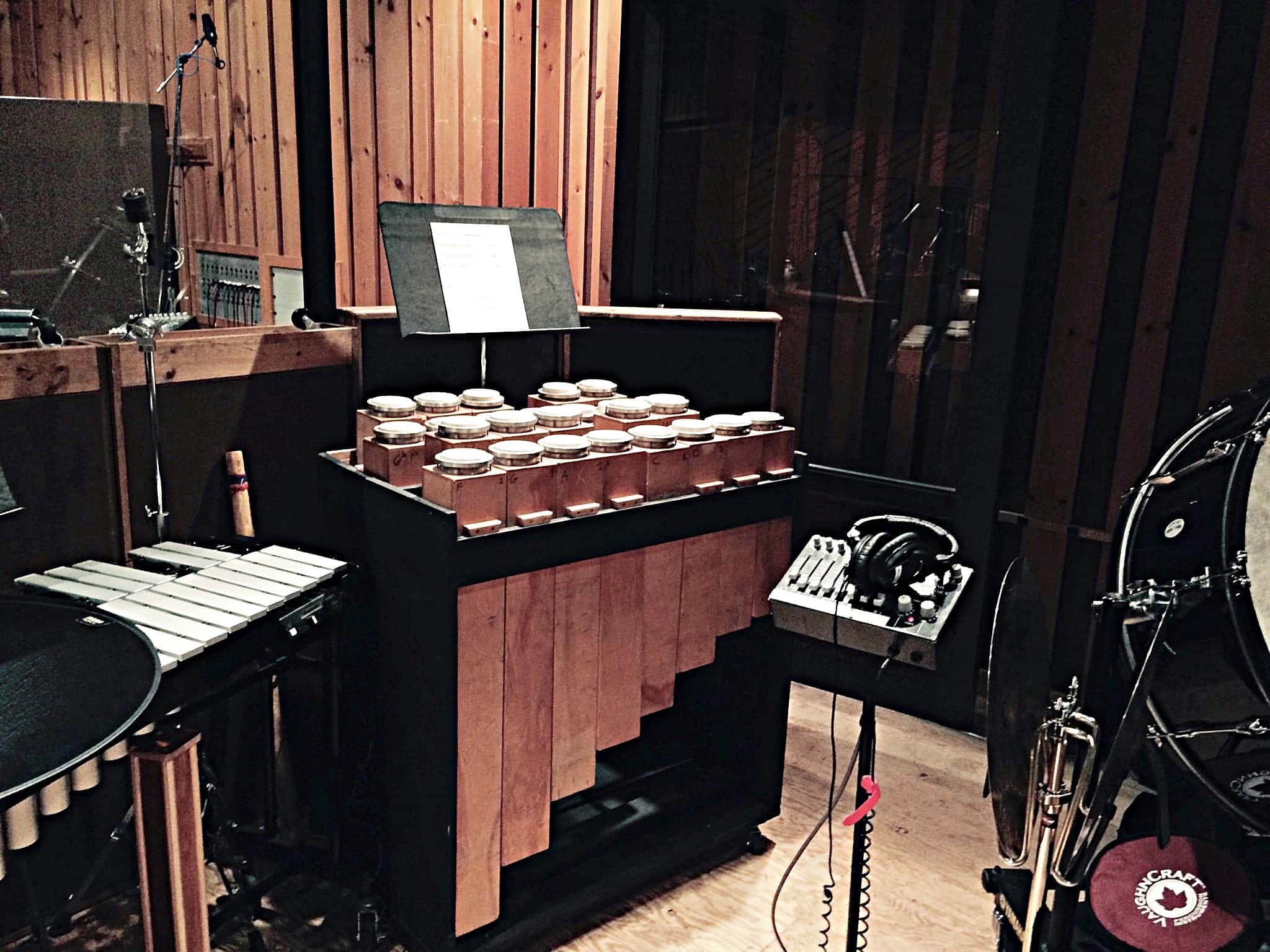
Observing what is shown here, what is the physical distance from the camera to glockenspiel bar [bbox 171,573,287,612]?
1.89m

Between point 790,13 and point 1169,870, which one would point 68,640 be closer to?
point 1169,870

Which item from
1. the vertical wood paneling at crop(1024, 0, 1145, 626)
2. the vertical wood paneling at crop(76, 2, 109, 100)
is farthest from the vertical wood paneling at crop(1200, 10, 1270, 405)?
the vertical wood paneling at crop(76, 2, 109, 100)

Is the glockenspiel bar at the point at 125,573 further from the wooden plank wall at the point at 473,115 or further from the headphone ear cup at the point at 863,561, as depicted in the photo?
the wooden plank wall at the point at 473,115

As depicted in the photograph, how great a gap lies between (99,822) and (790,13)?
10.9 ft

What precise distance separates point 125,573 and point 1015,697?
1.70m

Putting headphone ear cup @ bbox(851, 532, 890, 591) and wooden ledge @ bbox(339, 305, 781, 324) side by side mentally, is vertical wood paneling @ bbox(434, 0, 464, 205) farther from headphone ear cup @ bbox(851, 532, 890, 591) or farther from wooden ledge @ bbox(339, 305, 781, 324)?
headphone ear cup @ bbox(851, 532, 890, 591)

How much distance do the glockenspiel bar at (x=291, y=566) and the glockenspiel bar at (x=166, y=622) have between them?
0.29m

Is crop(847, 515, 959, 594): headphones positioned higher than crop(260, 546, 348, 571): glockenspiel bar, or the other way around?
crop(847, 515, 959, 594): headphones

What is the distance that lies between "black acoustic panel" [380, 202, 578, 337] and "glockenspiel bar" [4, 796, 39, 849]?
1139mm

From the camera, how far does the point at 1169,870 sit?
Answer: 7.02 ft

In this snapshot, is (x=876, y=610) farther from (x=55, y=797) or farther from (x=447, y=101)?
(x=447, y=101)

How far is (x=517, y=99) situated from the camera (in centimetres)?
350

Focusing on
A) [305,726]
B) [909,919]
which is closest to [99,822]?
[305,726]

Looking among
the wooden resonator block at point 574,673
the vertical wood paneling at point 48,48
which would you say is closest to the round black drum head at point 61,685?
the wooden resonator block at point 574,673
